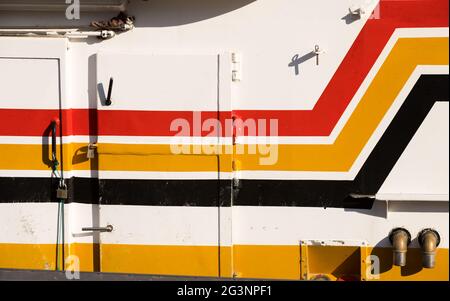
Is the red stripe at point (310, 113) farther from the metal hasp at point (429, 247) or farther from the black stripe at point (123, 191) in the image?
the metal hasp at point (429, 247)

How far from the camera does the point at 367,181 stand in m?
3.50

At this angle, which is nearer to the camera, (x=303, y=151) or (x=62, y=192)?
(x=303, y=151)

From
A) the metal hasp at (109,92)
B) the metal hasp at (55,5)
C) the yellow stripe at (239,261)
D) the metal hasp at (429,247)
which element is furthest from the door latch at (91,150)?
the metal hasp at (429,247)

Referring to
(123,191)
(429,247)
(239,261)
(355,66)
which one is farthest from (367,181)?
(123,191)

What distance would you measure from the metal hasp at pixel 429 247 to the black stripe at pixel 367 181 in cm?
34

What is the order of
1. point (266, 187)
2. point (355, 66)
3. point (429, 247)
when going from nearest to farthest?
point (429, 247), point (355, 66), point (266, 187)

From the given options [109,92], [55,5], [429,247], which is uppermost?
[55,5]

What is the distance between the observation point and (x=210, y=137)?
3559 mm

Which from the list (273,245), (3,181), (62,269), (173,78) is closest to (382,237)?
(273,245)

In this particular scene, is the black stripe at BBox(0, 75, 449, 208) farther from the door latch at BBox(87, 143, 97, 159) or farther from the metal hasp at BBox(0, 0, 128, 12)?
the metal hasp at BBox(0, 0, 128, 12)

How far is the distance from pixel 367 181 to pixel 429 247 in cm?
48

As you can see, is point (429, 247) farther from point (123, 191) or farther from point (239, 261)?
point (123, 191)

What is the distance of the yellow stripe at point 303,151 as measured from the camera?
342 centimetres

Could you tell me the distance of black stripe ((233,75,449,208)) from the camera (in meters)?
3.42
